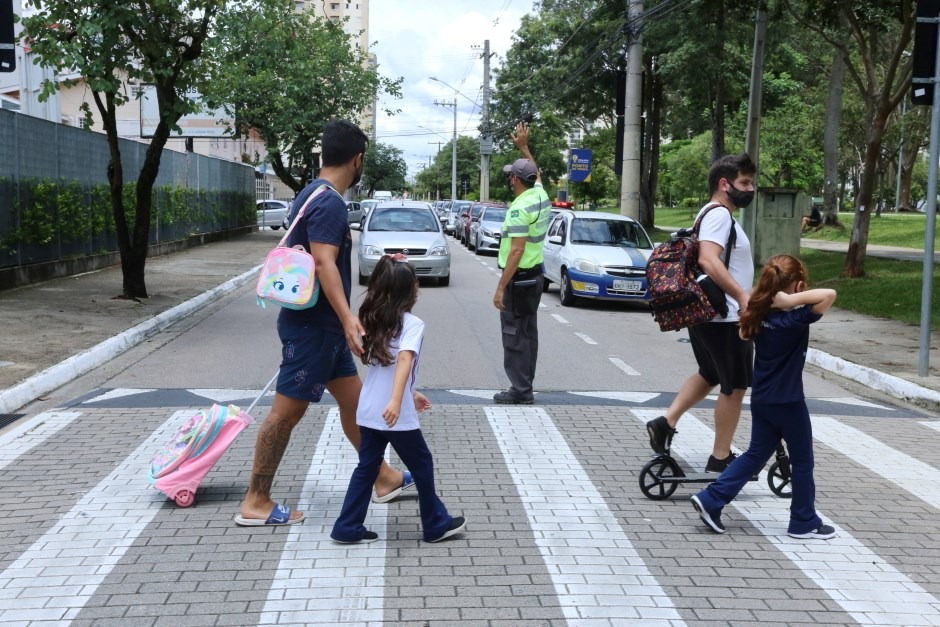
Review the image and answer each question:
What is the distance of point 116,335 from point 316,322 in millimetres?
7153

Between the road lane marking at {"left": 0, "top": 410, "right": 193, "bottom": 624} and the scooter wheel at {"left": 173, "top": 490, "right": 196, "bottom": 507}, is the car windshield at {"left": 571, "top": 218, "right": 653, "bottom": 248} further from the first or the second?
the scooter wheel at {"left": 173, "top": 490, "right": 196, "bottom": 507}

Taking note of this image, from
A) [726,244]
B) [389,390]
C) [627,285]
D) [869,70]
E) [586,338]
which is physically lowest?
[586,338]

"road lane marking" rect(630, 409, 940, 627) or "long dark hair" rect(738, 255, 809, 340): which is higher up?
"long dark hair" rect(738, 255, 809, 340)

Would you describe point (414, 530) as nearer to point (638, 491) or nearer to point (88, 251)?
point (638, 491)

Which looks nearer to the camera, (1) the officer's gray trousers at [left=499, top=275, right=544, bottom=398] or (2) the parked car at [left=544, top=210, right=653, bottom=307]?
(1) the officer's gray trousers at [left=499, top=275, right=544, bottom=398]

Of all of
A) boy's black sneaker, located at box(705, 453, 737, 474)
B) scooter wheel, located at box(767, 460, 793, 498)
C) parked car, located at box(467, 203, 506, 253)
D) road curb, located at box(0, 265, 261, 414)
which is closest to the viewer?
scooter wheel, located at box(767, 460, 793, 498)

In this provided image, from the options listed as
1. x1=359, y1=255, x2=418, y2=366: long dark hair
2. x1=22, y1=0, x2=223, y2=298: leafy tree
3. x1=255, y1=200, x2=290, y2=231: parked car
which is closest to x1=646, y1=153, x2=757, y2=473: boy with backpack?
x1=359, y1=255, x2=418, y2=366: long dark hair

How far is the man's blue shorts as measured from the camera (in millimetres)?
5012

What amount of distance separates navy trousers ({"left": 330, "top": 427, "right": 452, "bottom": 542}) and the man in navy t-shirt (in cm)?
42

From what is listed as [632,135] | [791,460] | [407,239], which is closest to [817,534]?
[791,460]

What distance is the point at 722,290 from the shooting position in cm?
548

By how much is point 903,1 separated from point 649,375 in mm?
9893

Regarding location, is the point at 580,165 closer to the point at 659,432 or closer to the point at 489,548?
the point at 659,432

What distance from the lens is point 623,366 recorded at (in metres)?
10.9
